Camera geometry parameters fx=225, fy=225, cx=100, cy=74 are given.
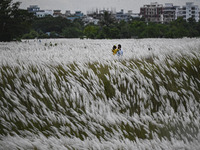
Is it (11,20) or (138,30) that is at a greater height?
(11,20)

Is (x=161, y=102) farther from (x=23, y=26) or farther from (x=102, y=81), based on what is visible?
(x=23, y=26)

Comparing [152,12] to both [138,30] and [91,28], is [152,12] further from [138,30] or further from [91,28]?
[138,30]

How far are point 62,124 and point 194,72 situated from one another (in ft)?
7.42

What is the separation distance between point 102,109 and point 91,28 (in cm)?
6834

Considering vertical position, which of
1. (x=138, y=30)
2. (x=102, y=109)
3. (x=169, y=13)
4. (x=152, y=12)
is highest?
(x=152, y=12)

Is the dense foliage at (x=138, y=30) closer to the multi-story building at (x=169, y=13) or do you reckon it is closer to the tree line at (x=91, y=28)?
the tree line at (x=91, y=28)

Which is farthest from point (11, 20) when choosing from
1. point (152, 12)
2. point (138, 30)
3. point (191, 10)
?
point (191, 10)

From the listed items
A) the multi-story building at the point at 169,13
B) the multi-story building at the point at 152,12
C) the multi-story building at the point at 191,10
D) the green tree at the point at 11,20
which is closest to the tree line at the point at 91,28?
the green tree at the point at 11,20

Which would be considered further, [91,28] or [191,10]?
[191,10]

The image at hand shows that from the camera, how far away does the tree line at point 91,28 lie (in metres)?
29.9

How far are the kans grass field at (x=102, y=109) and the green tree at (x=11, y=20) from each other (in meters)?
27.4

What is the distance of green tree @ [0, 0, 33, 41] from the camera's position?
29375 mm

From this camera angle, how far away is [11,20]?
29500 mm

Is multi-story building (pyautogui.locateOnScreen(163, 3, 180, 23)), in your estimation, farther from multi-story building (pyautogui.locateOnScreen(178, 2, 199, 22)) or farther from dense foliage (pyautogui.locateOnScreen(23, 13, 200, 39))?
dense foliage (pyautogui.locateOnScreen(23, 13, 200, 39))
